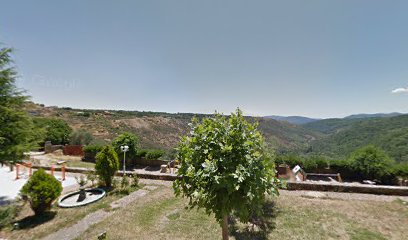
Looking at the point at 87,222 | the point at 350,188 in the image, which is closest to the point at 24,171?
the point at 87,222

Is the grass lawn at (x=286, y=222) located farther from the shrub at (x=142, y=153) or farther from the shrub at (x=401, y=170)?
the shrub at (x=142, y=153)

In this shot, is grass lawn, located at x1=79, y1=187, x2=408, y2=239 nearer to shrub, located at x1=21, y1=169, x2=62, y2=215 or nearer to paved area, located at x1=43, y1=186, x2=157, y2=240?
paved area, located at x1=43, y1=186, x2=157, y2=240

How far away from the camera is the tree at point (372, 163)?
11.6 metres

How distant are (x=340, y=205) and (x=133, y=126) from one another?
48246mm

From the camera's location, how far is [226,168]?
2.96 metres

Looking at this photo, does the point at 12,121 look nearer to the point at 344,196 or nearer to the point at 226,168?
the point at 226,168

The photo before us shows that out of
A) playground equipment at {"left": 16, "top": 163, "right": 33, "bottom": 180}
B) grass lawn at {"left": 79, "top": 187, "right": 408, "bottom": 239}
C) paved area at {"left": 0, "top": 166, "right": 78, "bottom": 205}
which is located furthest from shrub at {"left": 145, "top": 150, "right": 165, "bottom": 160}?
grass lawn at {"left": 79, "top": 187, "right": 408, "bottom": 239}

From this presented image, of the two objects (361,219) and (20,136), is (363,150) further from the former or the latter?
(20,136)

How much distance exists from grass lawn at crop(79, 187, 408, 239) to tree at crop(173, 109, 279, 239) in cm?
243

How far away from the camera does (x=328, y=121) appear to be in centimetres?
18000

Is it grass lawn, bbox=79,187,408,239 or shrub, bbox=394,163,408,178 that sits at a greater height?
shrub, bbox=394,163,408,178

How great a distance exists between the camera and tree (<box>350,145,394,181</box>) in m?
11.6

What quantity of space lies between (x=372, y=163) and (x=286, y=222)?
10223 mm

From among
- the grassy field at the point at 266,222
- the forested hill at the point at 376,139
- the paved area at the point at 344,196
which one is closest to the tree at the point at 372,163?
the paved area at the point at 344,196
